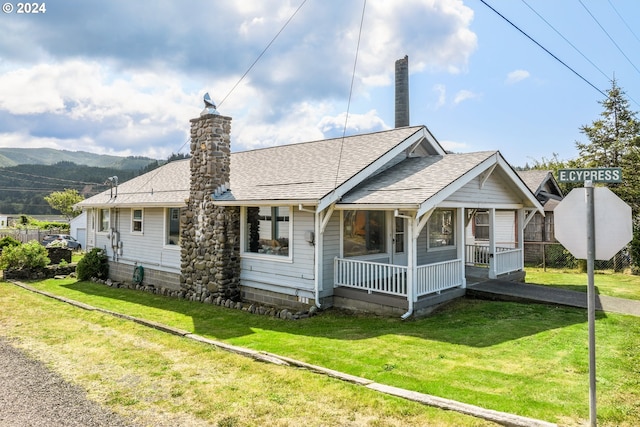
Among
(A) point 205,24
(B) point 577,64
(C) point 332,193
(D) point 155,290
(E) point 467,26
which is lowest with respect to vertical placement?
(D) point 155,290

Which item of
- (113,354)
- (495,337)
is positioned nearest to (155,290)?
(113,354)

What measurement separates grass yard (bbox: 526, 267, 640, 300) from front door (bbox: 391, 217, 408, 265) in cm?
513

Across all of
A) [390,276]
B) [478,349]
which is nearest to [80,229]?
[390,276]

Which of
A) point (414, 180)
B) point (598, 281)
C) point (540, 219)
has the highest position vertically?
point (414, 180)

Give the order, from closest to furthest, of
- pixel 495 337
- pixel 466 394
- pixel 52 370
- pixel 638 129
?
pixel 466 394, pixel 52 370, pixel 495 337, pixel 638 129

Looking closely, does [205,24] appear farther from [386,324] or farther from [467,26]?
[386,324]

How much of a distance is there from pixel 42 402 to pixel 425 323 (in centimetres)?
703

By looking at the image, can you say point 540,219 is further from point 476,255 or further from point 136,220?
point 136,220

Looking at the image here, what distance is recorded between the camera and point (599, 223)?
4.11m

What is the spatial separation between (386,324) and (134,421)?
5.72 metres

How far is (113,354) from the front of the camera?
704cm

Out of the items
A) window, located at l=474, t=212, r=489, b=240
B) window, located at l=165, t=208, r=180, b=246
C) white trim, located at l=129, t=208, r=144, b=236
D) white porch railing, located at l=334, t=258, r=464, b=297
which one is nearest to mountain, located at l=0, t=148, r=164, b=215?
white trim, located at l=129, t=208, r=144, b=236

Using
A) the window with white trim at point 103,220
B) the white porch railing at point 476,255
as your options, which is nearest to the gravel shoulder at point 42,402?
the window with white trim at point 103,220

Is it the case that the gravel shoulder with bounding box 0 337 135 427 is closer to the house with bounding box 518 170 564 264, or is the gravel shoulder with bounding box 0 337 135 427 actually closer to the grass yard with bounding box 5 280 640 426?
the grass yard with bounding box 5 280 640 426
